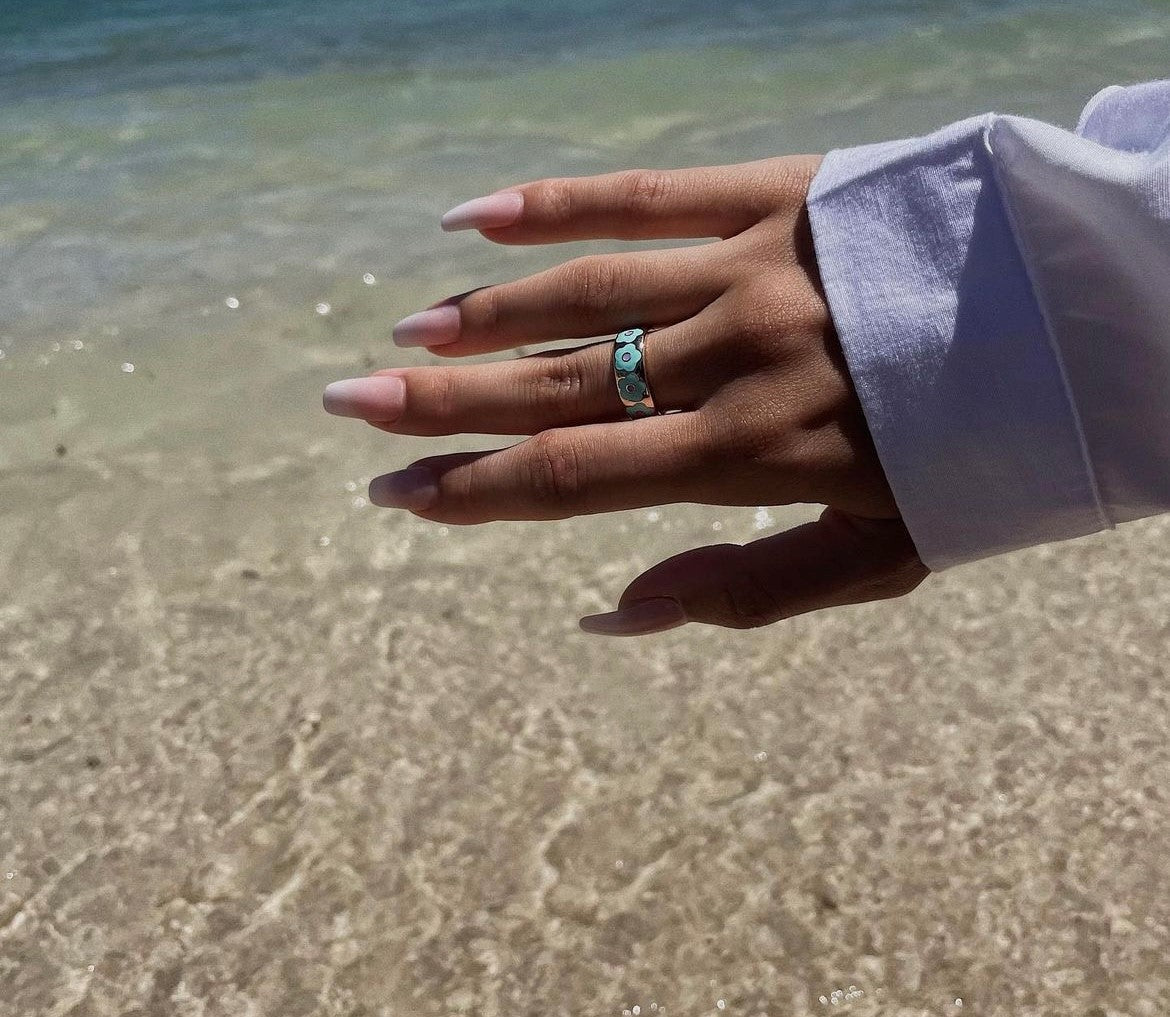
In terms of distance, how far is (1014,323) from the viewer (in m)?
1.10

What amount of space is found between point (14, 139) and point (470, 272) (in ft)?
8.68

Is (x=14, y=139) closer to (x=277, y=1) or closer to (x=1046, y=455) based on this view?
(x=277, y=1)

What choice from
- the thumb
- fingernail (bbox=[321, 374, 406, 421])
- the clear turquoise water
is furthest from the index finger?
the clear turquoise water

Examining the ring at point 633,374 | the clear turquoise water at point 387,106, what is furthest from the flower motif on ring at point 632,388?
the clear turquoise water at point 387,106

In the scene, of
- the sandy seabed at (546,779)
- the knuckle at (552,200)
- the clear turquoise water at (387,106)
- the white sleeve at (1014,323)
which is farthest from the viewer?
the clear turquoise water at (387,106)

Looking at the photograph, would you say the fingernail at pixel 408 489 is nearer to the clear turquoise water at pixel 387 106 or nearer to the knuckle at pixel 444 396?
the knuckle at pixel 444 396

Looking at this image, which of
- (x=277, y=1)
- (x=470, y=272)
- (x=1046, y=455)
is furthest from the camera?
(x=277, y=1)

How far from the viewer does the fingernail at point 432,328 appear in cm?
139

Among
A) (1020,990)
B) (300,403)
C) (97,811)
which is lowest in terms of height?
(1020,990)

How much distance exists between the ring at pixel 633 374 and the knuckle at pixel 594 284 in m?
0.06

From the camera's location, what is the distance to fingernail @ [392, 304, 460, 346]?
139 centimetres

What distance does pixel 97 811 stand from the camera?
1861mm

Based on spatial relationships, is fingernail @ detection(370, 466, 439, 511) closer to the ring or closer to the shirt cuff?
the ring

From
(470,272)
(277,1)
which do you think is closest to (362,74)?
(277,1)
